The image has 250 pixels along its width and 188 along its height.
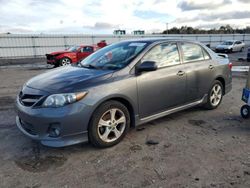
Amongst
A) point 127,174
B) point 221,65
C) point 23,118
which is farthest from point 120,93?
point 221,65

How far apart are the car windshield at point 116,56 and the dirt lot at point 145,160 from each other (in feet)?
4.03

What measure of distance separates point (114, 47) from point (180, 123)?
6.31 ft

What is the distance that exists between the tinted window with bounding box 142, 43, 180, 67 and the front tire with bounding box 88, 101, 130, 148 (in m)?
0.98

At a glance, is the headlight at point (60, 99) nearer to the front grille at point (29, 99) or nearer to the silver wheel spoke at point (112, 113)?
the front grille at point (29, 99)

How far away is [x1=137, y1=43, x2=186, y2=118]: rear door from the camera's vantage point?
158 inches

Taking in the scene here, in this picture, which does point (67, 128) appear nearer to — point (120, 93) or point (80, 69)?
point (120, 93)

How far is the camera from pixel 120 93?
12.0 ft

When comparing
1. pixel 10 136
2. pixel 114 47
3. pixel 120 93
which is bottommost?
pixel 10 136

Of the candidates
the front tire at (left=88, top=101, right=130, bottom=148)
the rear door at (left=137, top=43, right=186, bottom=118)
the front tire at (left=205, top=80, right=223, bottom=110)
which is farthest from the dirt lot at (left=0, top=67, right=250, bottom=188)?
the front tire at (left=205, top=80, right=223, bottom=110)

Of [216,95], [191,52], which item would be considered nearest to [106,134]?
[191,52]

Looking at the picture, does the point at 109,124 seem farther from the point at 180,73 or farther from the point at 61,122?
the point at 180,73

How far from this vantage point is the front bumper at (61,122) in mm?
3242

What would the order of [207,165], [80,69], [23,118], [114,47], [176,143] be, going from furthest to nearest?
[114,47], [80,69], [176,143], [23,118], [207,165]

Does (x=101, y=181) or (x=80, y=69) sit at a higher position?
(x=80, y=69)
